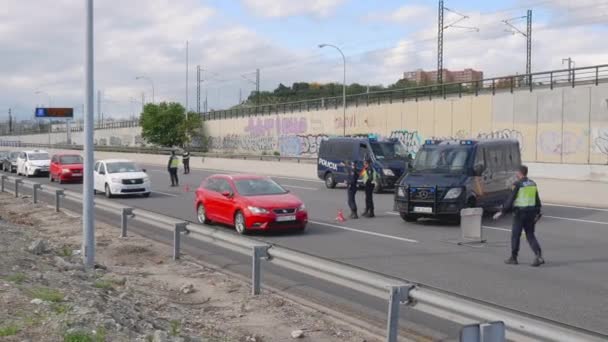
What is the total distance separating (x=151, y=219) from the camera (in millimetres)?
14070

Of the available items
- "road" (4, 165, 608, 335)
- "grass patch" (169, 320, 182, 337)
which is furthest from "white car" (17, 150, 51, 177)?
"grass patch" (169, 320, 182, 337)

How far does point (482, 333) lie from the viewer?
4137 mm

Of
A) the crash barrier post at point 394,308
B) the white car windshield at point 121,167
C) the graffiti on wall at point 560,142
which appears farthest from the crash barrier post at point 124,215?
the graffiti on wall at point 560,142

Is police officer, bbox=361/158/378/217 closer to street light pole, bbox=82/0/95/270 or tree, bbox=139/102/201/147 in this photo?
street light pole, bbox=82/0/95/270

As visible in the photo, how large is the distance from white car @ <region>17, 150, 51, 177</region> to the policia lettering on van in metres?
28.8

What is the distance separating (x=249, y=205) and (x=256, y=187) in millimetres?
1193

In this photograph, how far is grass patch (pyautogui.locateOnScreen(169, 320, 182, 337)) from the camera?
705cm

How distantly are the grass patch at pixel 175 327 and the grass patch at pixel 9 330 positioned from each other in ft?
4.81

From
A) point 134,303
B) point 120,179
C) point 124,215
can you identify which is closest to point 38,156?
point 120,179

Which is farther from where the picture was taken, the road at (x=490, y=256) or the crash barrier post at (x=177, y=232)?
the crash barrier post at (x=177, y=232)

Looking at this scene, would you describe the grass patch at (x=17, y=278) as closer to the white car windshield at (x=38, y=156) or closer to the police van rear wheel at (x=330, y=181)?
the police van rear wheel at (x=330, y=181)

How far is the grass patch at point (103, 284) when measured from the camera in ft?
30.5

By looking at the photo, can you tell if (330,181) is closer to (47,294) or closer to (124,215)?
(124,215)

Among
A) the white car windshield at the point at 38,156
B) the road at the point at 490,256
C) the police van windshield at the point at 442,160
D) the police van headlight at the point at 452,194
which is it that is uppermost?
the police van windshield at the point at 442,160
